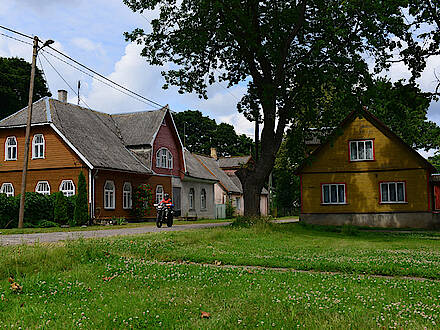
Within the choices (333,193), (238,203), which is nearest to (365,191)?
(333,193)

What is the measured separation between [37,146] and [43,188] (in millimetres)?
2960

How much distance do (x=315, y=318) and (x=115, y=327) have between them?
241 centimetres

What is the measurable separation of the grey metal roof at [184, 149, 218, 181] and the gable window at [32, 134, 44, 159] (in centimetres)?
1541

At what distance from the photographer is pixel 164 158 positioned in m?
40.2

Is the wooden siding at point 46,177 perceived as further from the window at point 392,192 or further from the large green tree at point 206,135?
the large green tree at point 206,135

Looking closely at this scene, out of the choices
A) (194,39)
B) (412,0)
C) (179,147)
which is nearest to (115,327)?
(412,0)

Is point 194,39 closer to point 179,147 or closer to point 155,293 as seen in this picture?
point 155,293

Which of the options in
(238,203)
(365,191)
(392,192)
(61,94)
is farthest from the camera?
(238,203)

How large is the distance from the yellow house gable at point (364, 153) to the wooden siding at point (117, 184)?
41.4 feet

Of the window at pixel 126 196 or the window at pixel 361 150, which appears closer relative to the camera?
the window at pixel 361 150

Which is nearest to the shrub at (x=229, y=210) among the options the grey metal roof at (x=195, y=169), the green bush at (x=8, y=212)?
the grey metal roof at (x=195, y=169)

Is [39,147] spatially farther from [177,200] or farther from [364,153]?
[364,153]

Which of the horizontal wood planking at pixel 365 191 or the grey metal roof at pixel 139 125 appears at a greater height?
the grey metal roof at pixel 139 125

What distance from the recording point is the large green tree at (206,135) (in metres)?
82.1
